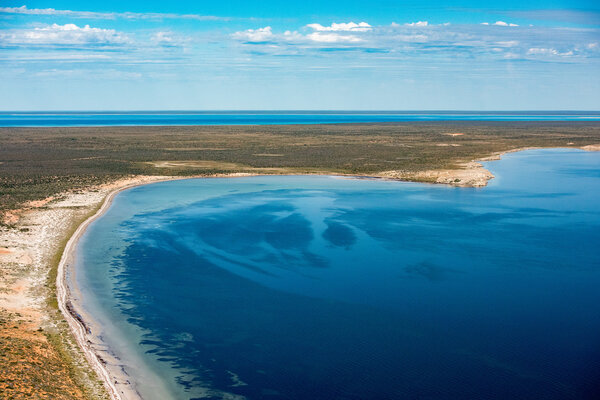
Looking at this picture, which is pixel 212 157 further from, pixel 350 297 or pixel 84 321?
pixel 84 321

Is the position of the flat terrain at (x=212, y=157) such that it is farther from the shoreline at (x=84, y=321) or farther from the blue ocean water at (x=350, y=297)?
the blue ocean water at (x=350, y=297)

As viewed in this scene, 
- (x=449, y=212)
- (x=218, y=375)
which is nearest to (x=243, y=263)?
(x=218, y=375)

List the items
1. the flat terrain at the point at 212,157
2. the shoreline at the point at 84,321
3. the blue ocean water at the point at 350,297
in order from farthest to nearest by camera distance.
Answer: the flat terrain at the point at 212,157, the blue ocean water at the point at 350,297, the shoreline at the point at 84,321

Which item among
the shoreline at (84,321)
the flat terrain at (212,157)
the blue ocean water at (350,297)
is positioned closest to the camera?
the shoreline at (84,321)

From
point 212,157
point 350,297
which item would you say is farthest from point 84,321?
point 212,157

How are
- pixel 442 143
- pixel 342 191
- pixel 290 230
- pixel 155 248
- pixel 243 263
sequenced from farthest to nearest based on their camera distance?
pixel 442 143
pixel 342 191
pixel 290 230
pixel 155 248
pixel 243 263

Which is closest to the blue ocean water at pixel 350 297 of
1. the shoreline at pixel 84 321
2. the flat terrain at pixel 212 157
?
the shoreline at pixel 84 321

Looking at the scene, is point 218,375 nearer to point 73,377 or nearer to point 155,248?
point 73,377

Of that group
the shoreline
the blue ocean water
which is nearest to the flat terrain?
the shoreline
